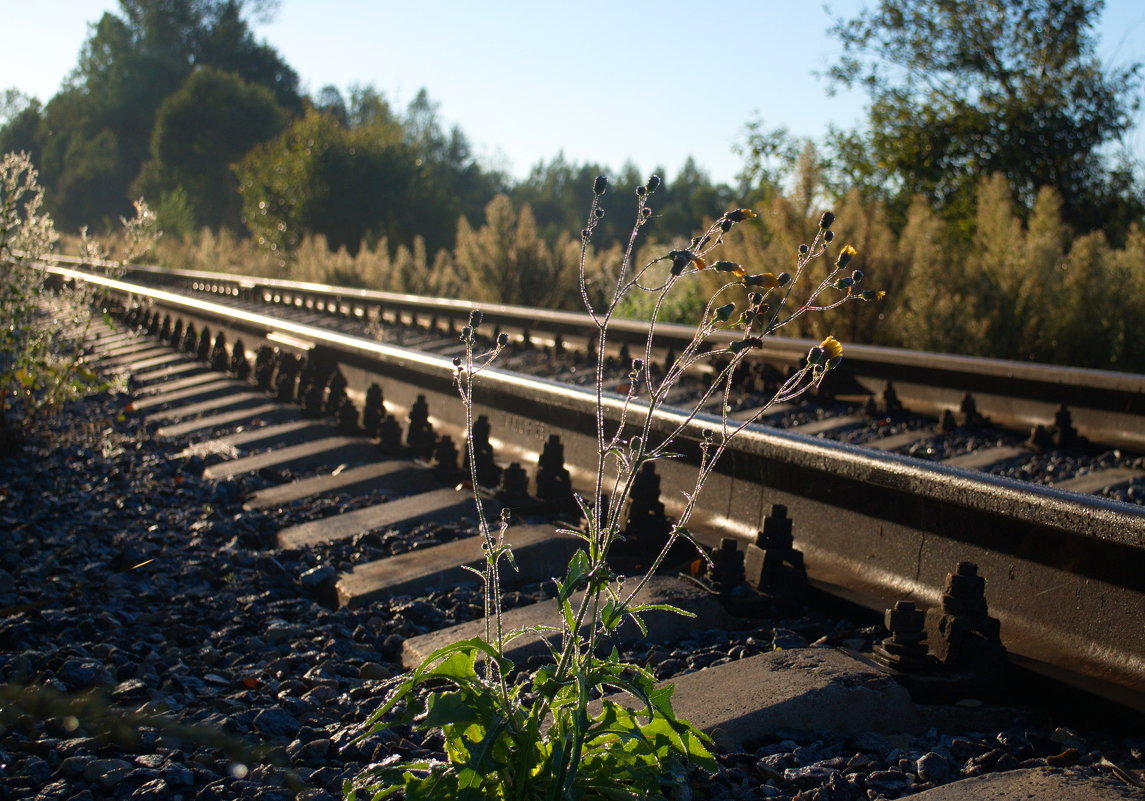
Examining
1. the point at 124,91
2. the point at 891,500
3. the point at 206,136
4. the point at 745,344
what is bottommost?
the point at 891,500

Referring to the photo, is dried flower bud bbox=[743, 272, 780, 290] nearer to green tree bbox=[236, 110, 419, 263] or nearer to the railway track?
the railway track

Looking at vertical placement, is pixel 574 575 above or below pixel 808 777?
above

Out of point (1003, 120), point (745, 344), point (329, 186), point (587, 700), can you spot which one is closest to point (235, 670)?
point (587, 700)

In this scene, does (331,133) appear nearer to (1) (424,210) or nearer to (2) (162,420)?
(1) (424,210)

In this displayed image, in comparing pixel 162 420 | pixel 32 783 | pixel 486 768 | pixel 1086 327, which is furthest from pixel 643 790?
pixel 1086 327

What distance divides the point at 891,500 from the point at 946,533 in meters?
0.24

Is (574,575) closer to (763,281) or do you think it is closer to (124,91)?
(763,281)

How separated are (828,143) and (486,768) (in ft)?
76.6

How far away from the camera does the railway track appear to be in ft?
8.36

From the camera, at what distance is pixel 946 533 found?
9.78ft

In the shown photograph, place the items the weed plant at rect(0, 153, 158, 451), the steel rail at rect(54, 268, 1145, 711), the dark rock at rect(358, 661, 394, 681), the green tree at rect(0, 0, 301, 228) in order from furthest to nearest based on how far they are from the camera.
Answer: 1. the green tree at rect(0, 0, 301, 228)
2. the weed plant at rect(0, 153, 158, 451)
3. the dark rock at rect(358, 661, 394, 681)
4. the steel rail at rect(54, 268, 1145, 711)

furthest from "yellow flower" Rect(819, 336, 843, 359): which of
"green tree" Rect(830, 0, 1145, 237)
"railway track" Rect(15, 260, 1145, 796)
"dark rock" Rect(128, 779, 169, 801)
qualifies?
"green tree" Rect(830, 0, 1145, 237)

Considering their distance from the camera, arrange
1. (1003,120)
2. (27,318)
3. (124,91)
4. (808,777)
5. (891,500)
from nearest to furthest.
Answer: (808,777)
(891,500)
(27,318)
(1003,120)
(124,91)

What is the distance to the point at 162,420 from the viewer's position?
24.7 ft
